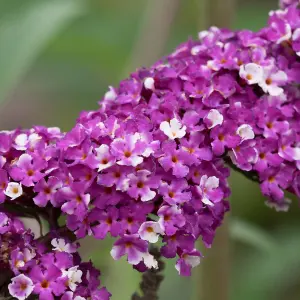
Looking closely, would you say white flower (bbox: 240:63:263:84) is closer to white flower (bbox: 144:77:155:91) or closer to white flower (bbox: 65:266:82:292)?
white flower (bbox: 144:77:155:91)

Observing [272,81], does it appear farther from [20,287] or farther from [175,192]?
[20,287]

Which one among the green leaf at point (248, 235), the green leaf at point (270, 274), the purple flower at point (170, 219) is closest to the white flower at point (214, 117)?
the purple flower at point (170, 219)

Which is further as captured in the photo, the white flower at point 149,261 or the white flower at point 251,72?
the white flower at point 251,72

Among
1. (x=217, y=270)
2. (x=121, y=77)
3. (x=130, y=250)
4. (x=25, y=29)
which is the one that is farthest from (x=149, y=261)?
(x=121, y=77)

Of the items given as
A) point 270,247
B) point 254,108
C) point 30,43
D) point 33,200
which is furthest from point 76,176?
point 270,247

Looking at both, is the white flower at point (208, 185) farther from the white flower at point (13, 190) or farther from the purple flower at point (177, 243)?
the white flower at point (13, 190)
